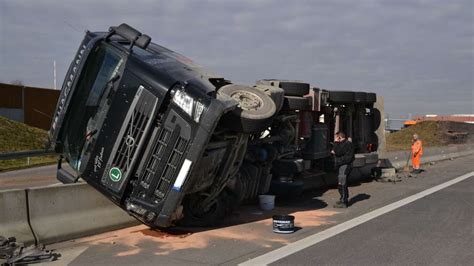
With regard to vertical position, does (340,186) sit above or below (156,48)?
below

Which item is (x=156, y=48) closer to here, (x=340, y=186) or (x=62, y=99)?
(x=62, y=99)

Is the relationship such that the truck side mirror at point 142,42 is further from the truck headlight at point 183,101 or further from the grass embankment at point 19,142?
the grass embankment at point 19,142

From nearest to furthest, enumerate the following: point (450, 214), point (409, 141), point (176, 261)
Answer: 1. point (176, 261)
2. point (450, 214)
3. point (409, 141)

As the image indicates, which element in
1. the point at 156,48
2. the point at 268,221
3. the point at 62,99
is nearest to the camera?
the point at 62,99

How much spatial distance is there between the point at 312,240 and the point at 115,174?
295 cm

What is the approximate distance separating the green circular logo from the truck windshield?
23.0 inches

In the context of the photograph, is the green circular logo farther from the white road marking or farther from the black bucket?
the black bucket

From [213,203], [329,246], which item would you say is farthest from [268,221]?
[329,246]

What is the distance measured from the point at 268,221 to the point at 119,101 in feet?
11.7

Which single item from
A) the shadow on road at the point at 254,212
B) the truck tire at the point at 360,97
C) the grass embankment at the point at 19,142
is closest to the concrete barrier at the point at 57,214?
the shadow on road at the point at 254,212

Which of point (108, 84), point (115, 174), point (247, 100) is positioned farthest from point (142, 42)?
point (247, 100)

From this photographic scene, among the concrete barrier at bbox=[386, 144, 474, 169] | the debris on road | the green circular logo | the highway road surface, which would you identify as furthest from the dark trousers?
the concrete barrier at bbox=[386, 144, 474, 169]

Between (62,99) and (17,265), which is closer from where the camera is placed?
(17,265)

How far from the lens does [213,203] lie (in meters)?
8.50
